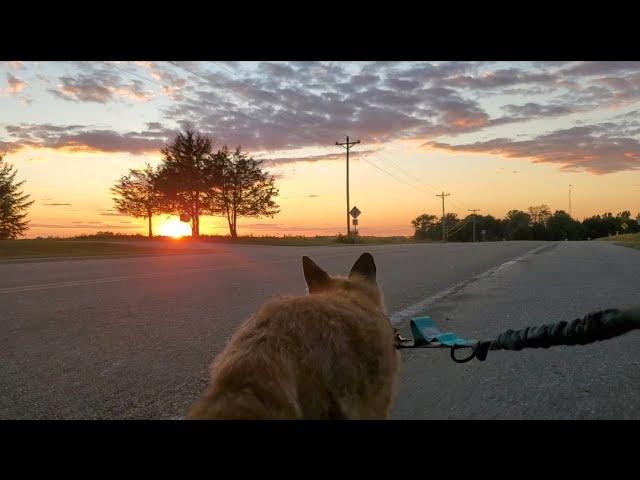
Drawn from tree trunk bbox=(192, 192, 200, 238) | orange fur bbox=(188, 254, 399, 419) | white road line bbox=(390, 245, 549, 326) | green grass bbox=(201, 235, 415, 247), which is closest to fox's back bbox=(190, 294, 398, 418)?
orange fur bbox=(188, 254, 399, 419)

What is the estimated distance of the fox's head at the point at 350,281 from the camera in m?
2.66

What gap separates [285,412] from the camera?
1462mm

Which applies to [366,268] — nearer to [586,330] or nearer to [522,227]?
[586,330]

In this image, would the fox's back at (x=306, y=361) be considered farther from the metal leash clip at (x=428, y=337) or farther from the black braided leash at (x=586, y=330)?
the metal leash clip at (x=428, y=337)

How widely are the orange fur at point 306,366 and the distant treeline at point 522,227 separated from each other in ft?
356

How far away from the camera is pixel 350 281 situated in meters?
2.74

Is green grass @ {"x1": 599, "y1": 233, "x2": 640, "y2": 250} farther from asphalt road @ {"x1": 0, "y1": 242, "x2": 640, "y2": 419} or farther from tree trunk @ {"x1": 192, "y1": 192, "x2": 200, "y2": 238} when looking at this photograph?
tree trunk @ {"x1": 192, "y1": 192, "x2": 200, "y2": 238}

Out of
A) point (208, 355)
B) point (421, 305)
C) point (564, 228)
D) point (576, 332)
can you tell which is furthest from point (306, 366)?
point (564, 228)

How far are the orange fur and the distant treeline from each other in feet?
356

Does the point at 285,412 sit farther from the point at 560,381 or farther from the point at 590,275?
the point at 590,275

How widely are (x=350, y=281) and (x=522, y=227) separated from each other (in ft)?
436

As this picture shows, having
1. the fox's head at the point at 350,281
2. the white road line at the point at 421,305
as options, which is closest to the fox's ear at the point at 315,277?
the fox's head at the point at 350,281
